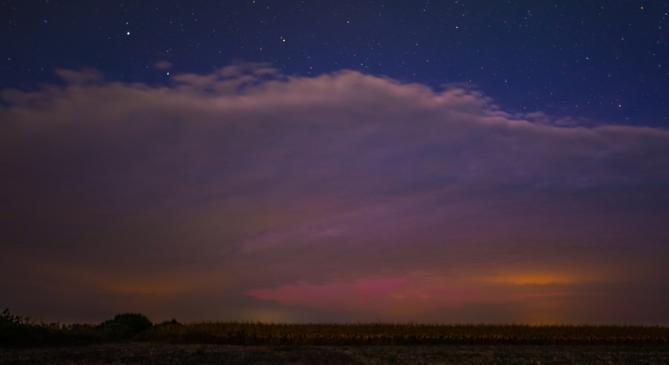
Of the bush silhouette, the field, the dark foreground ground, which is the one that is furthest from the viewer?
the bush silhouette

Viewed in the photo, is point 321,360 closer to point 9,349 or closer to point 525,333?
point 9,349

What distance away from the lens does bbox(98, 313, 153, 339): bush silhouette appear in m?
52.3

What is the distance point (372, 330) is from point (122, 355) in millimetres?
24209

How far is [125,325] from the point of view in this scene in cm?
5566

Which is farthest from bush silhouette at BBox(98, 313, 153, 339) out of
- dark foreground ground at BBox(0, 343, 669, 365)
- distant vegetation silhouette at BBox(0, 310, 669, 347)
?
dark foreground ground at BBox(0, 343, 669, 365)

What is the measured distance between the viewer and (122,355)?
3462 centimetres

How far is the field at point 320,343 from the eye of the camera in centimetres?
3428

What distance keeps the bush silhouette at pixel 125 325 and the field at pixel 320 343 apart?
9 centimetres

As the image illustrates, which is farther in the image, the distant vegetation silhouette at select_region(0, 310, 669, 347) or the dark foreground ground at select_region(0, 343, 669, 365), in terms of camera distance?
the distant vegetation silhouette at select_region(0, 310, 669, 347)

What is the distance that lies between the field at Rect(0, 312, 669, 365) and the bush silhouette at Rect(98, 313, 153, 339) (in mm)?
95

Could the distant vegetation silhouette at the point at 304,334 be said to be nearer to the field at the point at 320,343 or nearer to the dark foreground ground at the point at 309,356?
the field at the point at 320,343

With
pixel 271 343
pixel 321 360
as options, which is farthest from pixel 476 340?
pixel 321 360

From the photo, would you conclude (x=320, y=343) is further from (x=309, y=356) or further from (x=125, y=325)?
(x=125, y=325)

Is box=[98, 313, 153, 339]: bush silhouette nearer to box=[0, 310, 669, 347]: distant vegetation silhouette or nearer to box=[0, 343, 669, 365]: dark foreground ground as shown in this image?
box=[0, 310, 669, 347]: distant vegetation silhouette
